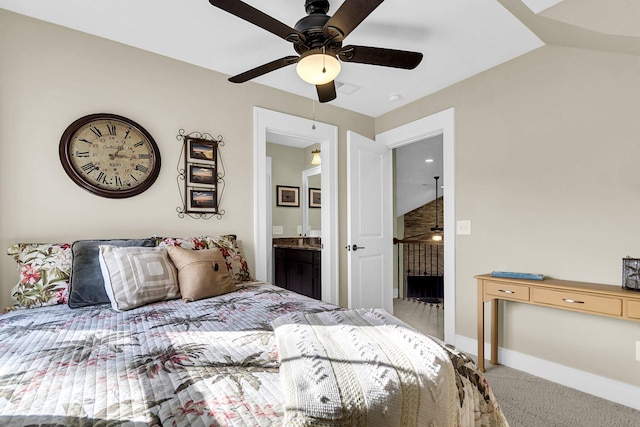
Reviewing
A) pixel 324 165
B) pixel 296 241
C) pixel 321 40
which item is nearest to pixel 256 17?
pixel 321 40

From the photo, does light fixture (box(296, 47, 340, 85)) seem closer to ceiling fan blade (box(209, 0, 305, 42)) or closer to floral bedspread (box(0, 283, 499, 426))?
ceiling fan blade (box(209, 0, 305, 42))

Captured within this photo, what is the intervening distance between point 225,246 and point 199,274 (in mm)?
574

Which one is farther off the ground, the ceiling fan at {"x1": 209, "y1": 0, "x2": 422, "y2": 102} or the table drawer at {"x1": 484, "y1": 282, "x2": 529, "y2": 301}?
the ceiling fan at {"x1": 209, "y1": 0, "x2": 422, "y2": 102}

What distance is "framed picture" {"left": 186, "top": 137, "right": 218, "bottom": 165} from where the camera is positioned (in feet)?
8.59

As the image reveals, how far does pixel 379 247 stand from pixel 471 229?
41.5 inches

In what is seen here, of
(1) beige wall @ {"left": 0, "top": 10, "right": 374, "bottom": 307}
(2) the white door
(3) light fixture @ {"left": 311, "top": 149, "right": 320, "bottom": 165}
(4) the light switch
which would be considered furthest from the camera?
(3) light fixture @ {"left": 311, "top": 149, "right": 320, "bottom": 165}

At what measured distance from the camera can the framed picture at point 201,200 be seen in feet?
8.55

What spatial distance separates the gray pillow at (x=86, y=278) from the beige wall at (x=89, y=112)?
44 cm

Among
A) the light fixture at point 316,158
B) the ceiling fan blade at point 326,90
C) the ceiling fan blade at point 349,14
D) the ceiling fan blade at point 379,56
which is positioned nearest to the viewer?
the ceiling fan blade at point 349,14

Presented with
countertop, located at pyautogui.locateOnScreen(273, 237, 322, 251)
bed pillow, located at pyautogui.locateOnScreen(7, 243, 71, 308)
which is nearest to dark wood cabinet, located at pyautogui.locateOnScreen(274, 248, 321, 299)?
countertop, located at pyautogui.locateOnScreen(273, 237, 322, 251)

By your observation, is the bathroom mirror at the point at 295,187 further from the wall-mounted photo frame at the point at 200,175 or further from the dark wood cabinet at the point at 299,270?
the wall-mounted photo frame at the point at 200,175

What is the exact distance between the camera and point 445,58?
2.58 metres

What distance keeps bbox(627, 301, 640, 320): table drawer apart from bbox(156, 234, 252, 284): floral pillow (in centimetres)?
244

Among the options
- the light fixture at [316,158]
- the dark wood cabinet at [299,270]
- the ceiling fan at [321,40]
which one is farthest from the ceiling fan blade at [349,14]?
the light fixture at [316,158]
